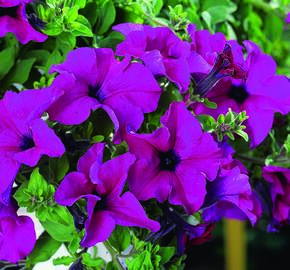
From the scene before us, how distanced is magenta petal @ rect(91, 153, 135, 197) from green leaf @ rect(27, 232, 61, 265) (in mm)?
103

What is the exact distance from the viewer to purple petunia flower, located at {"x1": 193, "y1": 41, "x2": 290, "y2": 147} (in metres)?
0.49

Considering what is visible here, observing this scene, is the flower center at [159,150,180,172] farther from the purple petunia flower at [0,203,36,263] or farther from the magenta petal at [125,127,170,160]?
the purple petunia flower at [0,203,36,263]

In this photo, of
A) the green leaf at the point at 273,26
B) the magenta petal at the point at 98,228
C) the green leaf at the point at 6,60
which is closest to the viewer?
the magenta petal at the point at 98,228

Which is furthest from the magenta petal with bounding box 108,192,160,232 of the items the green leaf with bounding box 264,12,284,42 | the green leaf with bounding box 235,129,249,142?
the green leaf with bounding box 264,12,284,42

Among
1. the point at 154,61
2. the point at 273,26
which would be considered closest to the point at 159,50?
the point at 154,61

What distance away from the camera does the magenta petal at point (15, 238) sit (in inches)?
17.7

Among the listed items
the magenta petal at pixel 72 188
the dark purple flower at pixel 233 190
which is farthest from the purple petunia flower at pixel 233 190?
the magenta petal at pixel 72 188

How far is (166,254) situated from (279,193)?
0.41ft

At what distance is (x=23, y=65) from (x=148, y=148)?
157 millimetres

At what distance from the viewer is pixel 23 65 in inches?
20.3

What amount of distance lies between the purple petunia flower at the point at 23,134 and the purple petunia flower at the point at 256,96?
0.46 feet

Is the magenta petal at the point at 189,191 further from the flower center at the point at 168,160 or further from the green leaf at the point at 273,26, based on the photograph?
the green leaf at the point at 273,26

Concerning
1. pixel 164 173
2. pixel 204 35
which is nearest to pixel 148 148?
pixel 164 173

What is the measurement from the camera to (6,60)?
503mm
